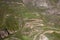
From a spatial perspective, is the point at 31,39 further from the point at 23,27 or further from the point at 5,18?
the point at 5,18

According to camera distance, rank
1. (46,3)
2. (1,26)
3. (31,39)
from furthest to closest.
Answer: (46,3)
(1,26)
(31,39)

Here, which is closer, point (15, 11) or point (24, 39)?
point (24, 39)

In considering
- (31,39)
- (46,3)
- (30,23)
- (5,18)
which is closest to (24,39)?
(31,39)

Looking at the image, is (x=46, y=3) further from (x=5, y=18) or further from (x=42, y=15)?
(x=5, y=18)

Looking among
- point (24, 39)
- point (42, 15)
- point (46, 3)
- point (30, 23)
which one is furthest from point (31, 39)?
point (46, 3)

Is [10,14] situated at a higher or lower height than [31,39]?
higher

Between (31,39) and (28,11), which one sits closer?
(31,39)

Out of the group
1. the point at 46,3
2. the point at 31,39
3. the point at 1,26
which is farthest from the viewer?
the point at 46,3

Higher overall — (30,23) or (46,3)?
(46,3)
